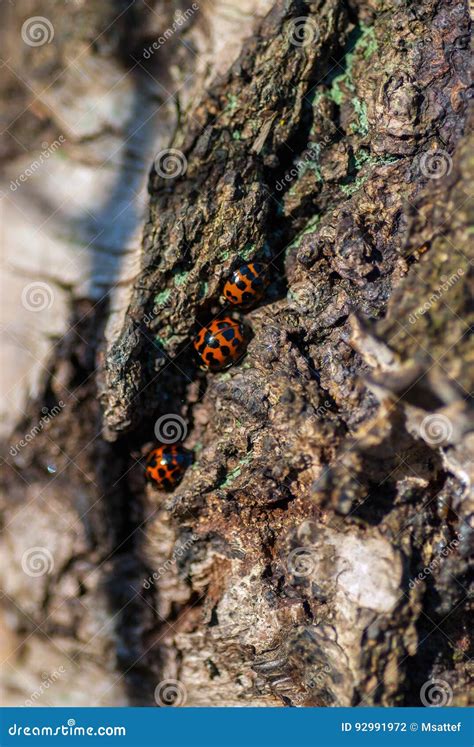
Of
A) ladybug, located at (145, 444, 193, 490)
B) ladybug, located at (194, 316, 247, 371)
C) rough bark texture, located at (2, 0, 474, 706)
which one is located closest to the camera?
rough bark texture, located at (2, 0, 474, 706)

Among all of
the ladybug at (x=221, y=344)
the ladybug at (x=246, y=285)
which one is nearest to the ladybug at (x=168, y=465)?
the ladybug at (x=221, y=344)

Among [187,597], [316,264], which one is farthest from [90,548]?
[316,264]

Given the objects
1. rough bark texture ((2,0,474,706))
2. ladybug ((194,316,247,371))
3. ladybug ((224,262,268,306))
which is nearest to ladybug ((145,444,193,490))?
rough bark texture ((2,0,474,706))

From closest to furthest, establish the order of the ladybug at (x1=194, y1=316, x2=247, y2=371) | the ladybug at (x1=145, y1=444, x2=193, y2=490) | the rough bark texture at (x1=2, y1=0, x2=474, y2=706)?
the rough bark texture at (x1=2, y1=0, x2=474, y2=706) → the ladybug at (x1=194, y1=316, x2=247, y2=371) → the ladybug at (x1=145, y1=444, x2=193, y2=490)

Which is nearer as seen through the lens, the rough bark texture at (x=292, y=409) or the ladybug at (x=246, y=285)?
the rough bark texture at (x=292, y=409)

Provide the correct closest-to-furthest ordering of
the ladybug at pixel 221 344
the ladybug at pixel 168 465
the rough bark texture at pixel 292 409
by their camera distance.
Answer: the rough bark texture at pixel 292 409 → the ladybug at pixel 221 344 → the ladybug at pixel 168 465

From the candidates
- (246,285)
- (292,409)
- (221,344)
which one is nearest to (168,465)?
(221,344)

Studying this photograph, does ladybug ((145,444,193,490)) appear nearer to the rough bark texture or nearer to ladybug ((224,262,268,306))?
the rough bark texture

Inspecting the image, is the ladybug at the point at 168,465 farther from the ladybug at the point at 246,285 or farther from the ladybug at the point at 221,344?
the ladybug at the point at 246,285
